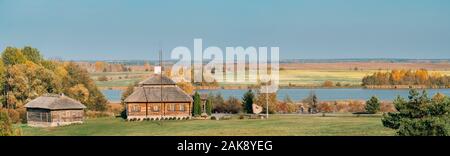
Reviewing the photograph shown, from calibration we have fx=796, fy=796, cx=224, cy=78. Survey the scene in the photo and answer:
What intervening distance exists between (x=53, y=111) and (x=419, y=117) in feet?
39.5

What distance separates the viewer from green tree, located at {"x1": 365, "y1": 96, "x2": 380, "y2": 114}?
2639 cm

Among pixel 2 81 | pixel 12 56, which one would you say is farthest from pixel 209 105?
pixel 2 81

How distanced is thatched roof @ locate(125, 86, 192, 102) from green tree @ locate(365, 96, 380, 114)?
6.04m

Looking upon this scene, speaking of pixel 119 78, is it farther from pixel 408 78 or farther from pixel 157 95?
pixel 408 78

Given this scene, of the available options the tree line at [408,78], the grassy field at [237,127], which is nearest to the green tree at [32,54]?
the grassy field at [237,127]

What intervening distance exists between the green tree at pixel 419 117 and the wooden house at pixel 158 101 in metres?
7.73

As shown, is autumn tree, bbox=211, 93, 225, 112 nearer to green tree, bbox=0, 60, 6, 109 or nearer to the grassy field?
the grassy field

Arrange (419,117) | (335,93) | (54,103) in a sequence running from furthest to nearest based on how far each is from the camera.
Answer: (54,103)
(335,93)
(419,117)

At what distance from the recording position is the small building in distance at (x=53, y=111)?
26.5m

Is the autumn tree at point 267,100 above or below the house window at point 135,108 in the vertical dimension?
above

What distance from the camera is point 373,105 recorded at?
26.6 meters

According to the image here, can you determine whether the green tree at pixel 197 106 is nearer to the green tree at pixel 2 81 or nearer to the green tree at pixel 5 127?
the green tree at pixel 2 81
